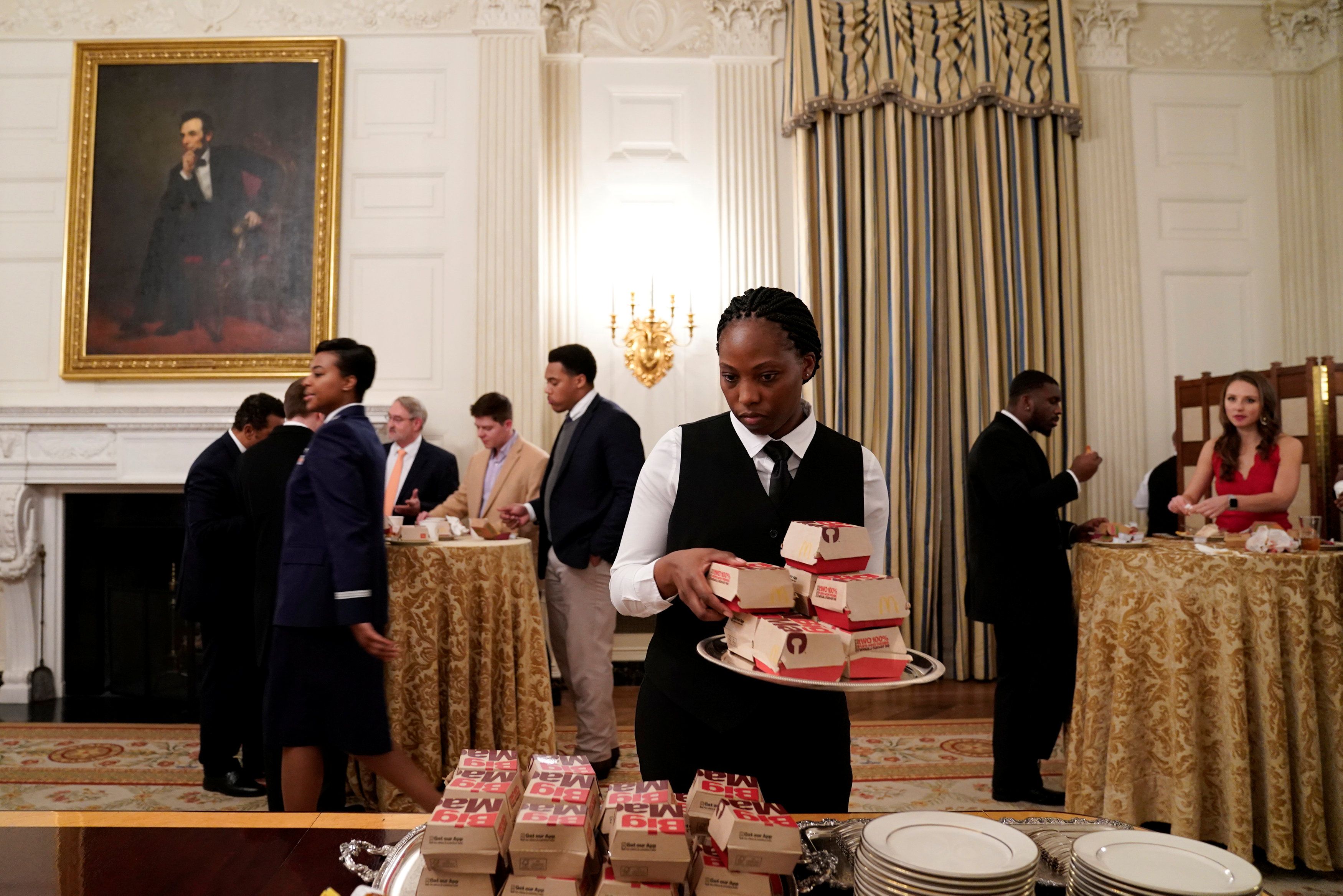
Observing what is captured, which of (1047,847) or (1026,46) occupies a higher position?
(1026,46)

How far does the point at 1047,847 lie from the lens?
1.05 metres

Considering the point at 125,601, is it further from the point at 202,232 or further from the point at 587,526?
the point at 587,526

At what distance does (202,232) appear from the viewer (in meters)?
5.54

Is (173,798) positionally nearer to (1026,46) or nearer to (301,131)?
(301,131)

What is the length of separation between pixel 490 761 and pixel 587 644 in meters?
2.79

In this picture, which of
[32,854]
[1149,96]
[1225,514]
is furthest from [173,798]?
[1149,96]

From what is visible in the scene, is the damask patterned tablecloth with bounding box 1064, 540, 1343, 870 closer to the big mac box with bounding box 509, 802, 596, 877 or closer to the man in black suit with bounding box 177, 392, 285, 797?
the big mac box with bounding box 509, 802, 596, 877

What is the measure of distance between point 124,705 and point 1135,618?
17.4ft

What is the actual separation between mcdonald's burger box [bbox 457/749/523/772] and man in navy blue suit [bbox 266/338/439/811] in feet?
5.26

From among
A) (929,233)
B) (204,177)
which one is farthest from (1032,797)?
(204,177)

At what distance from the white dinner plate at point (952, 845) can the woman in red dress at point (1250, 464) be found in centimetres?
311

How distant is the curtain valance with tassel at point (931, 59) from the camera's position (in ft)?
19.0

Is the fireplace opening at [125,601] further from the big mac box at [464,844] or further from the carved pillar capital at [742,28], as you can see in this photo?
the big mac box at [464,844]

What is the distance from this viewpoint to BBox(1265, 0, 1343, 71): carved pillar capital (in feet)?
19.5
